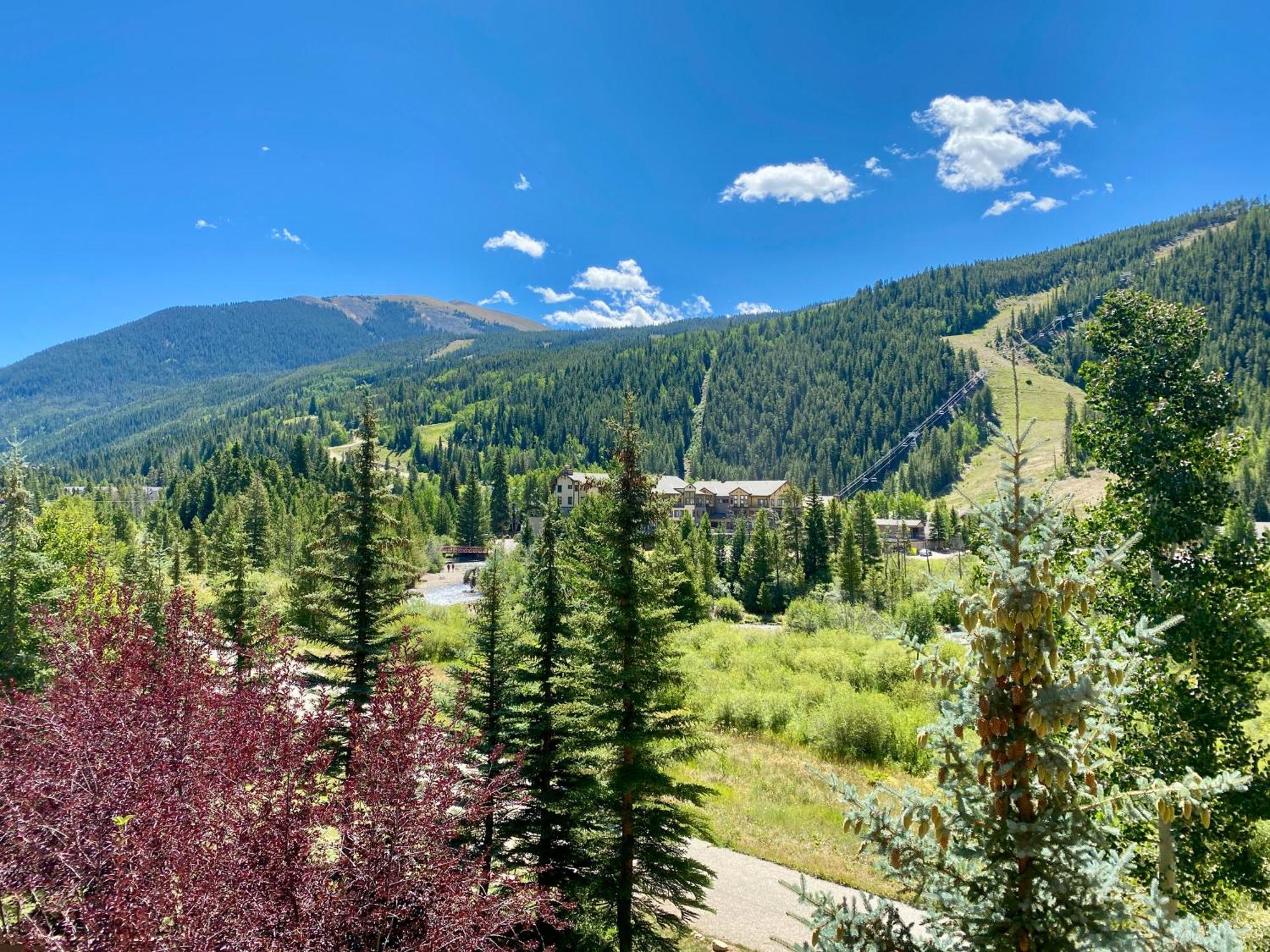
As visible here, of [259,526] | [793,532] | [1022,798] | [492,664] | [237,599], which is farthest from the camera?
[793,532]

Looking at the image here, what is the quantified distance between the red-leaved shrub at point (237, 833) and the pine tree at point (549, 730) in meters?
4.75

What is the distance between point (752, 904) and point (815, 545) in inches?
2203

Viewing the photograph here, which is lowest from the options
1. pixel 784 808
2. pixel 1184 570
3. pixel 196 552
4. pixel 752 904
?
pixel 784 808

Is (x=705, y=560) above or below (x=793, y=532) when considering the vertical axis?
below

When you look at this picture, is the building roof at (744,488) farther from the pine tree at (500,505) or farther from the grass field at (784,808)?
the grass field at (784,808)

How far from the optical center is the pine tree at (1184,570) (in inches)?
354

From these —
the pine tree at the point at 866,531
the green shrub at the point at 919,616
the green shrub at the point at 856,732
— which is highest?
the pine tree at the point at 866,531

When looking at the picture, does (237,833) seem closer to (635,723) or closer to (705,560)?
(635,723)

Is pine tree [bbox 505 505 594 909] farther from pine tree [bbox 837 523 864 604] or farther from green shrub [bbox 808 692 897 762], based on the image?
pine tree [bbox 837 523 864 604]

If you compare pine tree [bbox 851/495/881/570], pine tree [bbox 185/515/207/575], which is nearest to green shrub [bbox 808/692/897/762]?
pine tree [bbox 851/495/881/570]

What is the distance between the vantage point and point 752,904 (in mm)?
14070


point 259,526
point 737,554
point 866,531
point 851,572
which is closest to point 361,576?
point 851,572

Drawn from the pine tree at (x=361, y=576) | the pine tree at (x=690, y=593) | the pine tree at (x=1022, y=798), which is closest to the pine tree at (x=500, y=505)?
the pine tree at (x=690, y=593)

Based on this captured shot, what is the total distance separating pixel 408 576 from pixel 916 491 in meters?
170
